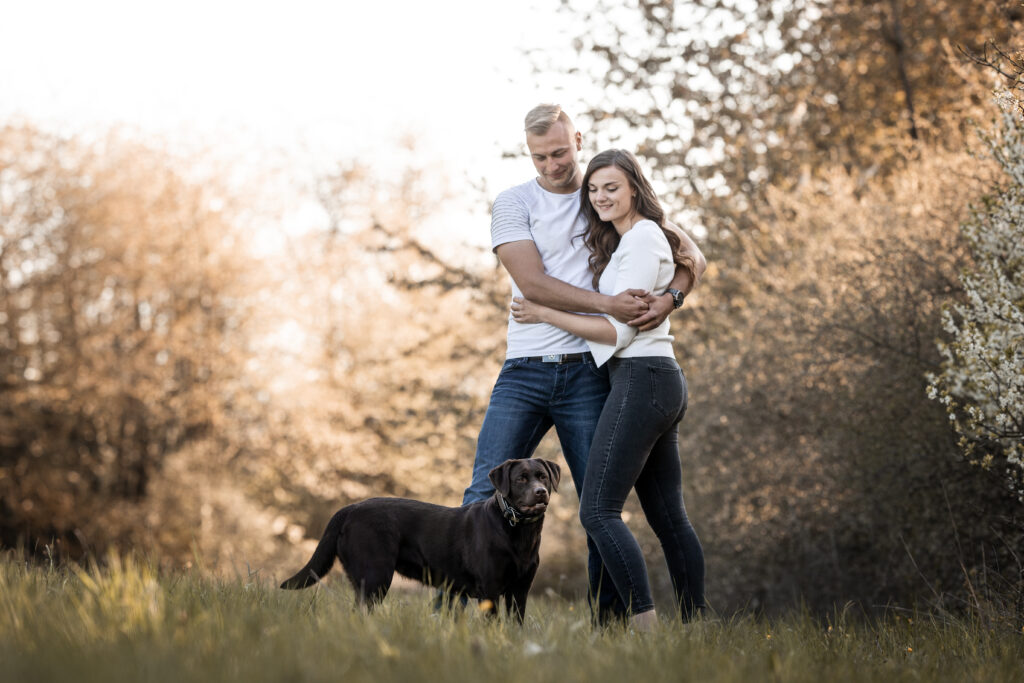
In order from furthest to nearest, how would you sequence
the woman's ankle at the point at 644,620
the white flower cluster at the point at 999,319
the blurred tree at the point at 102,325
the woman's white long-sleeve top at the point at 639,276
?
1. the blurred tree at the point at 102,325
2. the white flower cluster at the point at 999,319
3. the woman's white long-sleeve top at the point at 639,276
4. the woman's ankle at the point at 644,620

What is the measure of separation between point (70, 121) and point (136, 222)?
101 inches

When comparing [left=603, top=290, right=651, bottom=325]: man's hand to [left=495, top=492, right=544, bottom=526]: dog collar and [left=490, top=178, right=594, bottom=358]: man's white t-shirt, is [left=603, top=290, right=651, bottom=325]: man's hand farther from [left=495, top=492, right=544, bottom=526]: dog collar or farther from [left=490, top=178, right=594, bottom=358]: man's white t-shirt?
[left=495, top=492, right=544, bottom=526]: dog collar

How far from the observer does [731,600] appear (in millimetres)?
10578

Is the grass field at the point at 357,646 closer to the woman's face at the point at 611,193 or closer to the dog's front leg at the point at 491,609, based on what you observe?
the dog's front leg at the point at 491,609

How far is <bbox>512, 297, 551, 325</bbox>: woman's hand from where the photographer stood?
4340mm

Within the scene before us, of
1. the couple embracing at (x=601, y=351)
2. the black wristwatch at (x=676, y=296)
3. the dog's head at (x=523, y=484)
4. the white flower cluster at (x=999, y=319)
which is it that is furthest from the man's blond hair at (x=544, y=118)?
the white flower cluster at (x=999, y=319)

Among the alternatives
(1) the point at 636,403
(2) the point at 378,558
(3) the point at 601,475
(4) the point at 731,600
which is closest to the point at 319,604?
(2) the point at 378,558

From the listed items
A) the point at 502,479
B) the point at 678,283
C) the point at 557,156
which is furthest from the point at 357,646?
the point at 557,156

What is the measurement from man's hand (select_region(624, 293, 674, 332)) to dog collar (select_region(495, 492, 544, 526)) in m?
0.93

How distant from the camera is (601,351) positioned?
4.20 m

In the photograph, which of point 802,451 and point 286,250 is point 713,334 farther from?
point 286,250

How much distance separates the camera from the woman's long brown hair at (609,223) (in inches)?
168

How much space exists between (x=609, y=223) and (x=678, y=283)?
0.41 m

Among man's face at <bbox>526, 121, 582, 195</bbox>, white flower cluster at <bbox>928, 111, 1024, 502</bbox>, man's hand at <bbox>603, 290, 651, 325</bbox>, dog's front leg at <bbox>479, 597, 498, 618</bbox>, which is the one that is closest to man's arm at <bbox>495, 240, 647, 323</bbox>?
man's hand at <bbox>603, 290, 651, 325</bbox>
